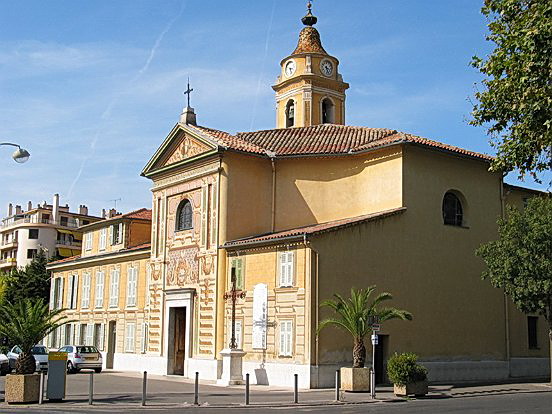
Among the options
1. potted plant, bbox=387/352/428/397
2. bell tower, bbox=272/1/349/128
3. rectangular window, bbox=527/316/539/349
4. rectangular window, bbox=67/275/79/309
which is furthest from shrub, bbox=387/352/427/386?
rectangular window, bbox=67/275/79/309

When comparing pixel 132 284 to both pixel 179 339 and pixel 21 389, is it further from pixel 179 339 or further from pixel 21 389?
pixel 21 389

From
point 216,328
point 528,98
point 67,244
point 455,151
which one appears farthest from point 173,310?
point 67,244

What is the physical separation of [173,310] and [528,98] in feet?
77.8

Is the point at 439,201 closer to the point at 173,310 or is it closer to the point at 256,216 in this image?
the point at 256,216

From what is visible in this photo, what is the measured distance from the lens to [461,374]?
94.5 ft

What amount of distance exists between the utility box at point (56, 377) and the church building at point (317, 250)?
836 cm

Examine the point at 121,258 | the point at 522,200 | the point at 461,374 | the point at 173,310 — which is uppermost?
the point at 522,200

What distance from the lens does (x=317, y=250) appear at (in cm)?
2570

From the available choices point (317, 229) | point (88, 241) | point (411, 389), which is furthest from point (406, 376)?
point (88, 241)

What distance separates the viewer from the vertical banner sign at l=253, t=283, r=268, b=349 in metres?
27.2

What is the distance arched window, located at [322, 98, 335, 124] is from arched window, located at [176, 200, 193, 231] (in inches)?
410

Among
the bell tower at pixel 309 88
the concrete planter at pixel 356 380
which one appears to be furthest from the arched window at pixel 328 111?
the concrete planter at pixel 356 380

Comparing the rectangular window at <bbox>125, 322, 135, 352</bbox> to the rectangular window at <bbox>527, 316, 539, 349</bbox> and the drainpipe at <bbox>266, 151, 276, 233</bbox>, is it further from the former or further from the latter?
the rectangular window at <bbox>527, 316, 539, 349</bbox>

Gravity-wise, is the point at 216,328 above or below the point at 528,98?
below
